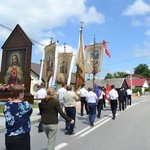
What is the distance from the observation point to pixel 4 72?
15.8 metres

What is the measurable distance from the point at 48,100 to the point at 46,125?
560 mm

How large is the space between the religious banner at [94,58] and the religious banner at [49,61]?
3784mm

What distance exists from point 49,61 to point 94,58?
437cm

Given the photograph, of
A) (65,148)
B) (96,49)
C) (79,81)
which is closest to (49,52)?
(79,81)

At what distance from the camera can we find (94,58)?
18.7m

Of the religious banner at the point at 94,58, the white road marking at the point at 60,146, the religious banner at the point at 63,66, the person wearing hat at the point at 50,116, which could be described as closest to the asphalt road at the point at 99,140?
the white road marking at the point at 60,146

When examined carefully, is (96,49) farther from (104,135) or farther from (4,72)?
(104,135)

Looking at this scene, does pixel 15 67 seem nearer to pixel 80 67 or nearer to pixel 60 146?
pixel 80 67

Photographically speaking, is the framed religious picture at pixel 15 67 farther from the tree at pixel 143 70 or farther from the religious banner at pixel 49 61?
the tree at pixel 143 70

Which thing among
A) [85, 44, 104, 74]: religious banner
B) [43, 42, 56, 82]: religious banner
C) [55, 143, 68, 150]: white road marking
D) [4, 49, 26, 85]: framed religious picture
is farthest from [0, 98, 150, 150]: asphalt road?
[85, 44, 104, 74]: religious banner

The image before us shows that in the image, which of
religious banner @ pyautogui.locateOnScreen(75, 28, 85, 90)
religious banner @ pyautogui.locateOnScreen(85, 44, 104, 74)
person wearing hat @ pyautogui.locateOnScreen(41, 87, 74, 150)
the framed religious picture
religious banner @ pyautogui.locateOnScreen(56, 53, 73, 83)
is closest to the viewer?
A: person wearing hat @ pyautogui.locateOnScreen(41, 87, 74, 150)

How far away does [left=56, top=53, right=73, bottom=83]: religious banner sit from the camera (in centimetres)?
1785

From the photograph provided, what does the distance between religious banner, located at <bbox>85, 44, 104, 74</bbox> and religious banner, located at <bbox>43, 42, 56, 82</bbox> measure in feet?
12.4

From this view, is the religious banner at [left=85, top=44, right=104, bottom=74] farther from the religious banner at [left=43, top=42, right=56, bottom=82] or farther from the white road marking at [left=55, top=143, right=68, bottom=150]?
the white road marking at [left=55, top=143, right=68, bottom=150]
